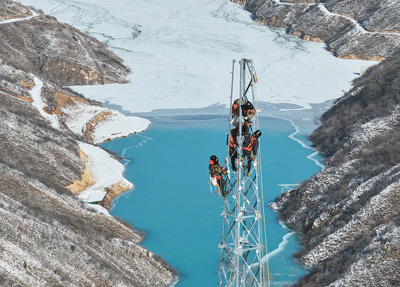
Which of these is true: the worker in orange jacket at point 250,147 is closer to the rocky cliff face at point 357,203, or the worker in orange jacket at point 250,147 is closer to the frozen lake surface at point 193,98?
the rocky cliff face at point 357,203

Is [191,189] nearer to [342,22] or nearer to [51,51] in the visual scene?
[51,51]

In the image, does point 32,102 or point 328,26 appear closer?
point 32,102

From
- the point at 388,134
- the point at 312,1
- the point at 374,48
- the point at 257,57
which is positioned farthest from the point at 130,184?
the point at 312,1

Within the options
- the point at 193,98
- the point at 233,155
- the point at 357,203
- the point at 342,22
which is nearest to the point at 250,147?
the point at 233,155

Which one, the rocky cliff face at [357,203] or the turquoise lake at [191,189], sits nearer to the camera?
the rocky cliff face at [357,203]

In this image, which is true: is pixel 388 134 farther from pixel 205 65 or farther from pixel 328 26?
pixel 328 26

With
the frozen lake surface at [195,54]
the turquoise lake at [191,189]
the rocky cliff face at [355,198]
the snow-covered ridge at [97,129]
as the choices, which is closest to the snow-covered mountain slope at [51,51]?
the frozen lake surface at [195,54]

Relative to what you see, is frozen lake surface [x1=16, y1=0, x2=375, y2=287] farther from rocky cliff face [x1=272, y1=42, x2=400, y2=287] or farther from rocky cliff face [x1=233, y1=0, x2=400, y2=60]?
rocky cliff face [x1=233, y1=0, x2=400, y2=60]
